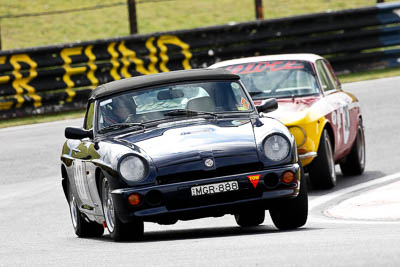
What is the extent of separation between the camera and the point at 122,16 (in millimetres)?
34625

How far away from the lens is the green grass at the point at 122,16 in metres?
32.1

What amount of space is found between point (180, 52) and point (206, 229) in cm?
1082

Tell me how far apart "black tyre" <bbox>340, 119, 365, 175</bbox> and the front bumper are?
500cm

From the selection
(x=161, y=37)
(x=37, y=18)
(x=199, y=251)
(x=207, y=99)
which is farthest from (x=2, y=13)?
(x=199, y=251)

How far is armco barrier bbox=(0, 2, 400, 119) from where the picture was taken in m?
18.7

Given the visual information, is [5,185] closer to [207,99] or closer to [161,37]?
[207,99]

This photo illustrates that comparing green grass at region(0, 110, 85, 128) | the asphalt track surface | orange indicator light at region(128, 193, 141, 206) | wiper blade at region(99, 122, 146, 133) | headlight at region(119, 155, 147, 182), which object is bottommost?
green grass at region(0, 110, 85, 128)

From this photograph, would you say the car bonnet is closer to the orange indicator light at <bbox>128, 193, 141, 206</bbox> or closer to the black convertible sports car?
the black convertible sports car

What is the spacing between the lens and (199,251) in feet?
21.6

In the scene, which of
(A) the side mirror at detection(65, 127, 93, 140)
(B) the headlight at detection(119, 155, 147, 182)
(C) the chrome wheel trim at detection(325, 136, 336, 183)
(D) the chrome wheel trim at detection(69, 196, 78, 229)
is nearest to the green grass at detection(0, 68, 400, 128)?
(C) the chrome wheel trim at detection(325, 136, 336, 183)

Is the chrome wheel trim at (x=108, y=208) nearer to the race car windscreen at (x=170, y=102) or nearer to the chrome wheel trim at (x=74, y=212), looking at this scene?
the race car windscreen at (x=170, y=102)

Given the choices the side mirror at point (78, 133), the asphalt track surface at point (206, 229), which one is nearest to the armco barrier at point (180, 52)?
the asphalt track surface at point (206, 229)

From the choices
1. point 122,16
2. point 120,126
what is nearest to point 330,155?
point 120,126

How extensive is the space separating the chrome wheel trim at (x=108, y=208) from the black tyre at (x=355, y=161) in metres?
5.08
